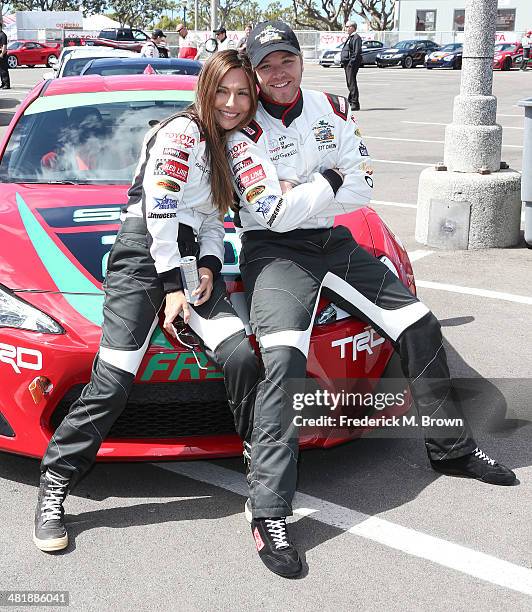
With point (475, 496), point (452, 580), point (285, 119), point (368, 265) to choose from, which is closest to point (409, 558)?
point (452, 580)

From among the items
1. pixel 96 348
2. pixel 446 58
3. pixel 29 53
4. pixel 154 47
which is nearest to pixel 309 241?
pixel 96 348

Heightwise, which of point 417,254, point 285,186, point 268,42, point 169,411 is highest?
point 268,42

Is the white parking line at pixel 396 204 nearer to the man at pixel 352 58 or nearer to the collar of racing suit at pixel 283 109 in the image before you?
the collar of racing suit at pixel 283 109

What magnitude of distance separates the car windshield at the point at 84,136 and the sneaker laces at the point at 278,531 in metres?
2.15

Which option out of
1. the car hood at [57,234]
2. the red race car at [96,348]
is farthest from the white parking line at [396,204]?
the car hood at [57,234]

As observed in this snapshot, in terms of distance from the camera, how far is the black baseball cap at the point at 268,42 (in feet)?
10.6

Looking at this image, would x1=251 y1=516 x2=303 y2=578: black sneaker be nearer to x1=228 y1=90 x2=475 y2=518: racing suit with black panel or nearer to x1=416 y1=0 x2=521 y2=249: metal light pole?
x1=228 y1=90 x2=475 y2=518: racing suit with black panel

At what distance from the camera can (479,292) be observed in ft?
19.5

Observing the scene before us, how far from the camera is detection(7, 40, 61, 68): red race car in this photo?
1553 inches

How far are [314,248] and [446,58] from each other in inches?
1421

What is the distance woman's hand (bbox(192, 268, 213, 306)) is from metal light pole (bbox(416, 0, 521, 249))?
13.3ft

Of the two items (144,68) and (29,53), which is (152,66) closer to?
(144,68)

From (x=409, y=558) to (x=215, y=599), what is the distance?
0.68 metres

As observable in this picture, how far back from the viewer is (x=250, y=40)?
3.33m
